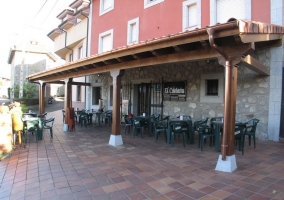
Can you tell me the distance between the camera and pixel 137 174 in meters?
3.28

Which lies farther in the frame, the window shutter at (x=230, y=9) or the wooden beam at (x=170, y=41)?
the window shutter at (x=230, y=9)

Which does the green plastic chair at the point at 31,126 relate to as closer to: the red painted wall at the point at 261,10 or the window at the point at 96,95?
the window at the point at 96,95

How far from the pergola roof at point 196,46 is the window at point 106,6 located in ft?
19.3

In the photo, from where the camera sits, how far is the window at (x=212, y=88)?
20.9ft

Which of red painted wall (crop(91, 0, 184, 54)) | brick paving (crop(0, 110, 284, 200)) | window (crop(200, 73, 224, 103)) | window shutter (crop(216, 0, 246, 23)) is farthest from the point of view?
red painted wall (crop(91, 0, 184, 54))

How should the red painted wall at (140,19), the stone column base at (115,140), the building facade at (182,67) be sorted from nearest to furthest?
the stone column base at (115,140), the building facade at (182,67), the red painted wall at (140,19)

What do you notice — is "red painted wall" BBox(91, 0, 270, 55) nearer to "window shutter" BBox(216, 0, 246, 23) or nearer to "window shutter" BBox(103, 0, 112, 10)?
"window shutter" BBox(216, 0, 246, 23)

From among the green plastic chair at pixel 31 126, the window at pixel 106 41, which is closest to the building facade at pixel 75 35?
the window at pixel 106 41

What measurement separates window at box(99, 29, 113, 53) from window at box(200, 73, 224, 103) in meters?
5.66

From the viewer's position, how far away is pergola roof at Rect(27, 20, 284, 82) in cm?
291

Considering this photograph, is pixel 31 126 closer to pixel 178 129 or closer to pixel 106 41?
pixel 178 129

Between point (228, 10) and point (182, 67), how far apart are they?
232 cm

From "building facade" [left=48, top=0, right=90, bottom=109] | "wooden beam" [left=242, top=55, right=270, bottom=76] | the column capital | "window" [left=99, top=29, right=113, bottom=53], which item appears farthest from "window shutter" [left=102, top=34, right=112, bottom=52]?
"wooden beam" [left=242, top=55, right=270, bottom=76]

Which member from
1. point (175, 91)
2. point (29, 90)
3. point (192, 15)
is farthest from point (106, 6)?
point (29, 90)
